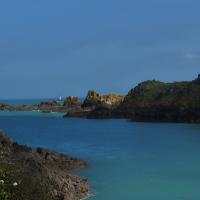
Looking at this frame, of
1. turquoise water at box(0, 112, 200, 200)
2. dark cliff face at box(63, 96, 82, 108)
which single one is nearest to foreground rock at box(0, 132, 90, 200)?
turquoise water at box(0, 112, 200, 200)

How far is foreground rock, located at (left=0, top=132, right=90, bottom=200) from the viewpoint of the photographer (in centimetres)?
1766

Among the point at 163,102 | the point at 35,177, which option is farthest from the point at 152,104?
the point at 35,177

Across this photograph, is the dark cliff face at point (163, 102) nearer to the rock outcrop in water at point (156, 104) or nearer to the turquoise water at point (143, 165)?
the rock outcrop in water at point (156, 104)

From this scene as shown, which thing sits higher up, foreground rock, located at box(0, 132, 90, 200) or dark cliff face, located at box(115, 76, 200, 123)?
dark cliff face, located at box(115, 76, 200, 123)

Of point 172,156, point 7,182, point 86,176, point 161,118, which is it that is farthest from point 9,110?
point 7,182

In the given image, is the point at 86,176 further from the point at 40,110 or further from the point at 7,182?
the point at 40,110

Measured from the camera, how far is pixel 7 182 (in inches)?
671

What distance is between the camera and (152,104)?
393ft

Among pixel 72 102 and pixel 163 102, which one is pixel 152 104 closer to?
pixel 163 102

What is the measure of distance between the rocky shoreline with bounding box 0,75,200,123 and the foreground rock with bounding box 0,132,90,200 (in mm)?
65615

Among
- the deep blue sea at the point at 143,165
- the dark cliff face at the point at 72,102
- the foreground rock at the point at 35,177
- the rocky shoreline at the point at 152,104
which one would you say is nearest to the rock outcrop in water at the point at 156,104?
the rocky shoreline at the point at 152,104

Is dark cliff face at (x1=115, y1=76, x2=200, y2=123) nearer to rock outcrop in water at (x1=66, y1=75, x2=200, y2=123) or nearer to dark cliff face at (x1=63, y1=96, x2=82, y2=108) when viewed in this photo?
rock outcrop in water at (x1=66, y1=75, x2=200, y2=123)

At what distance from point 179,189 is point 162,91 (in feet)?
318

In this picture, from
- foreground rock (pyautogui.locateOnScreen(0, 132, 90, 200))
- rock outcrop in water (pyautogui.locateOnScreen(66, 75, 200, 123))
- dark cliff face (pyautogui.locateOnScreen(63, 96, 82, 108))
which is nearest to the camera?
foreground rock (pyautogui.locateOnScreen(0, 132, 90, 200))
